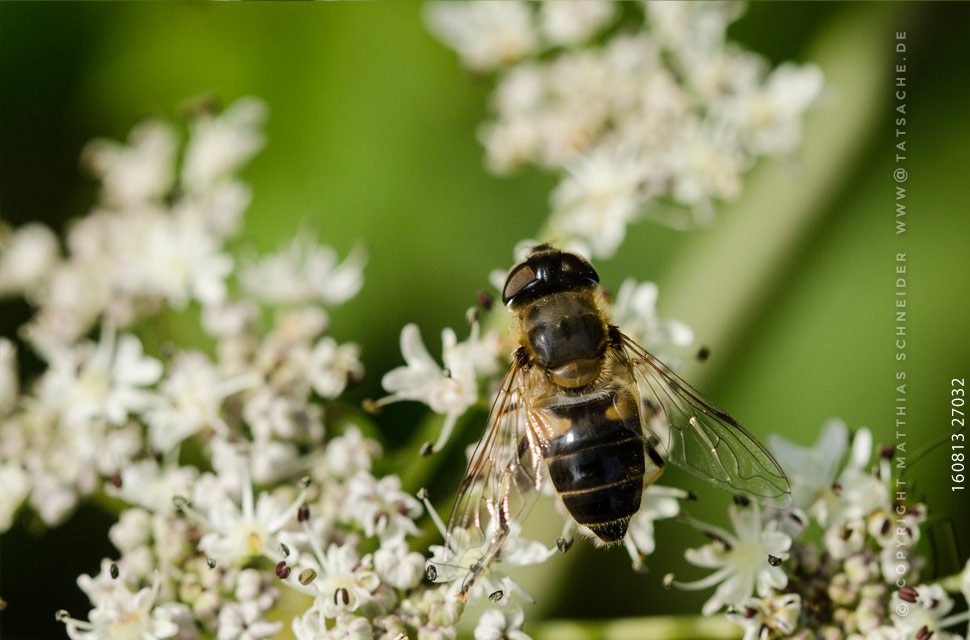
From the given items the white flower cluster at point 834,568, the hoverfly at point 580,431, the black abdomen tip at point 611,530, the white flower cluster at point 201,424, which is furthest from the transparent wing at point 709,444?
the white flower cluster at point 201,424

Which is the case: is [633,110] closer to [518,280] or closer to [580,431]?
[518,280]

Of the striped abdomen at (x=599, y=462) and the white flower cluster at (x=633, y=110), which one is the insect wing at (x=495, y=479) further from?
the white flower cluster at (x=633, y=110)

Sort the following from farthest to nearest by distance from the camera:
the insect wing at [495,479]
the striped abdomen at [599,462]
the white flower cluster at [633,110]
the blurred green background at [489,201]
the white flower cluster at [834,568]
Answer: the blurred green background at [489,201] < the white flower cluster at [633,110] < the white flower cluster at [834,568] < the insect wing at [495,479] < the striped abdomen at [599,462]

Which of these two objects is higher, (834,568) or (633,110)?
(633,110)

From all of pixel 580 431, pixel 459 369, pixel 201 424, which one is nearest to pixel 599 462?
pixel 580 431

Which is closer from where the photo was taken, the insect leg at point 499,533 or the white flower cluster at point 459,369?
the insect leg at point 499,533

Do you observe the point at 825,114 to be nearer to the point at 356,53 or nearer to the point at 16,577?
the point at 356,53
